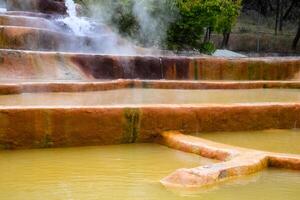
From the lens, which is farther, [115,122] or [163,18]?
[163,18]

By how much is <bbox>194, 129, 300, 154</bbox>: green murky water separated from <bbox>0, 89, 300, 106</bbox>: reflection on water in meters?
1.57

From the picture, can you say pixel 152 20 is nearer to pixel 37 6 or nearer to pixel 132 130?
pixel 37 6

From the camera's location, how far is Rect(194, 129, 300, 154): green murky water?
5676mm

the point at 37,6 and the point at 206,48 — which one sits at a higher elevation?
the point at 37,6

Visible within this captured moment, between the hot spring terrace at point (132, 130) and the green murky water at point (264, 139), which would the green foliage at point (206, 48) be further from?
the green murky water at point (264, 139)

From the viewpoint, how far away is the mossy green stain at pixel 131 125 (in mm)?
5727

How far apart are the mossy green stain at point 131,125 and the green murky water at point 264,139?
2.72 ft

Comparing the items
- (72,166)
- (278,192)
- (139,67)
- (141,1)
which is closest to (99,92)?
(139,67)

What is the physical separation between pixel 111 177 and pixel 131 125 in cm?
156

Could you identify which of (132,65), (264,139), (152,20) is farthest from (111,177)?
(152,20)

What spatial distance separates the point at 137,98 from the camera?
27.2 ft

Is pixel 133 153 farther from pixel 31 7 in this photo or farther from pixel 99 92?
pixel 31 7

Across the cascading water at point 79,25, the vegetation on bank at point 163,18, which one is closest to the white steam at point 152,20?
the vegetation on bank at point 163,18

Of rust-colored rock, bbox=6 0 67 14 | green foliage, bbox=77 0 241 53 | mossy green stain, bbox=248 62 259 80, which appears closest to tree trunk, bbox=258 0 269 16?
green foliage, bbox=77 0 241 53
